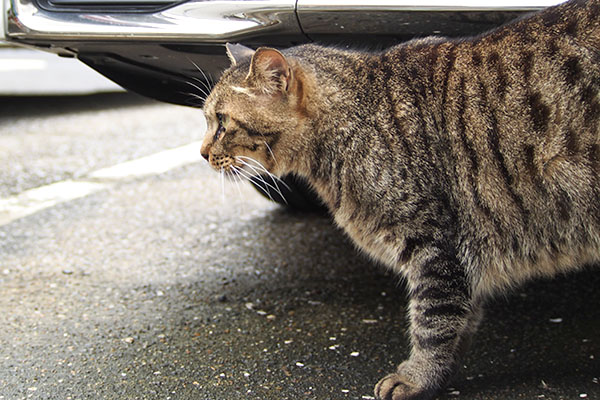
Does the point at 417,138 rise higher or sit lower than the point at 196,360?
higher

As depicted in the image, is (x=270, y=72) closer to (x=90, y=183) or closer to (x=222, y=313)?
(x=222, y=313)

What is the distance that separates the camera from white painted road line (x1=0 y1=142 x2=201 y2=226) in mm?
4594

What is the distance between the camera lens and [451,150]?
252 cm

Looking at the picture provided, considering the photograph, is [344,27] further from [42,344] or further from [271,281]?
[42,344]

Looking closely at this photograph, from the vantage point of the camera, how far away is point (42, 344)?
9.27 ft

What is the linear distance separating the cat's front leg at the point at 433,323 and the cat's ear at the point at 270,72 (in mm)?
773

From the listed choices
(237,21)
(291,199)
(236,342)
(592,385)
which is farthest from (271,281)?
(592,385)

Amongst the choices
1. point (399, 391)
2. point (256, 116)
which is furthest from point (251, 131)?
point (399, 391)

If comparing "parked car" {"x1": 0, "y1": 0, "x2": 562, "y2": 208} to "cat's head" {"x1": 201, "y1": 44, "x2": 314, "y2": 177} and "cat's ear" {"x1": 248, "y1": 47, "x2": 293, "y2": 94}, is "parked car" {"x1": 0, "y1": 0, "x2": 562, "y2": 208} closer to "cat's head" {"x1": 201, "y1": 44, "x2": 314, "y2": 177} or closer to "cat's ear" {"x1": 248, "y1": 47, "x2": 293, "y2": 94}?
"cat's head" {"x1": 201, "y1": 44, "x2": 314, "y2": 177}

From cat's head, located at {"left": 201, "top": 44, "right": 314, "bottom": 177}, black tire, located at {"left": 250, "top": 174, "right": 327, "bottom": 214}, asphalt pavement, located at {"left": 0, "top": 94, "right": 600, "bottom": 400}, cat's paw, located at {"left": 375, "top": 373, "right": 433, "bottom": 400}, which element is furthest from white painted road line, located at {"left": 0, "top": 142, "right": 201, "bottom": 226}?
cat's paw, located at {"left": 375, "top": 373, "right": 433, "bottom": 400}

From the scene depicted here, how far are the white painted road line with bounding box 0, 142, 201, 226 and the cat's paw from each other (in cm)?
271

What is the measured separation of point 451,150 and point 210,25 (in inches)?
42.8

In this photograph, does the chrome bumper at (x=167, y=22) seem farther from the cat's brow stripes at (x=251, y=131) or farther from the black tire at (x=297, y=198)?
the black tire at (x=297, y=198)

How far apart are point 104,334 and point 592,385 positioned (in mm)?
1841
